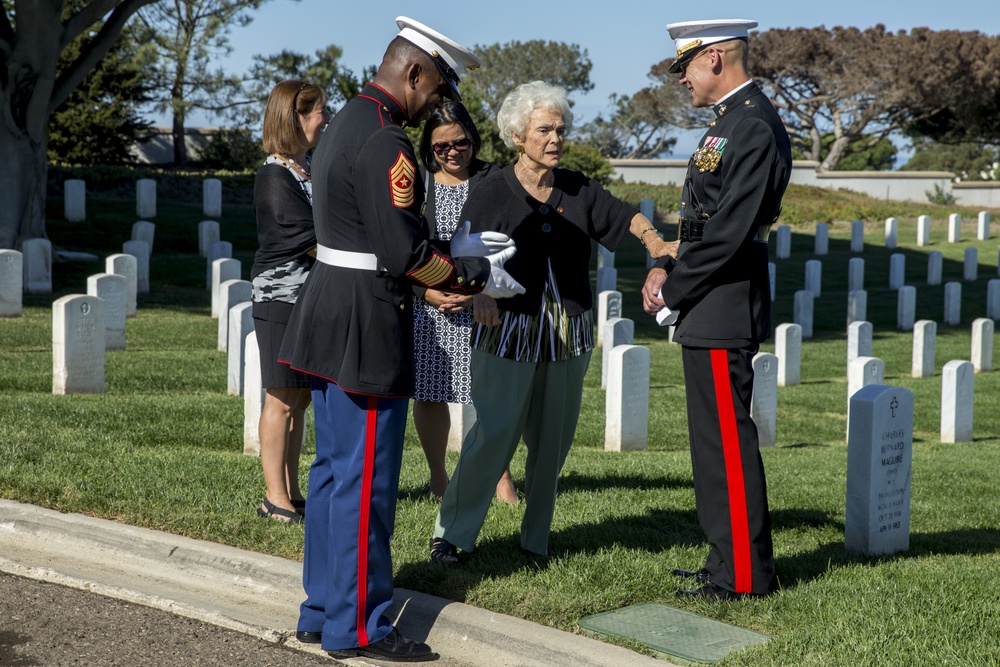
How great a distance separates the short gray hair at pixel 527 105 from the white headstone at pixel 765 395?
4.98 metres

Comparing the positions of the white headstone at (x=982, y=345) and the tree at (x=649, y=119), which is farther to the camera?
the tree at (x=649, y=119)

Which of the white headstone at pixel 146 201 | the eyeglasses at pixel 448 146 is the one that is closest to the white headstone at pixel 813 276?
the white headstone at pixel 146 201

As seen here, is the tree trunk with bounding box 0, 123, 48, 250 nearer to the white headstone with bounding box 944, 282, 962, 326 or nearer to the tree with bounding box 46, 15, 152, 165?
the tree with bounding box 46, 15, 152, 165

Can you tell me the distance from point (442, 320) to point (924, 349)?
10637mm

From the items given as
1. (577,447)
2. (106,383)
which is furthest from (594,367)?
(106,383)

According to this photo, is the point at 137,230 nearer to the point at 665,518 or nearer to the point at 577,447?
the point at 577,447

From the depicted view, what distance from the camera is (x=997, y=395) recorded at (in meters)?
13.0

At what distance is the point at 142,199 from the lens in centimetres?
2314

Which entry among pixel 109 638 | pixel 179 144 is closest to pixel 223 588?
pixel 109 638

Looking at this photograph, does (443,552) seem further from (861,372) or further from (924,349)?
(924,349)

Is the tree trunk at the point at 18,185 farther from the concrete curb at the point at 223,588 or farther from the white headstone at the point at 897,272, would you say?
the white headstone at the point at 897,272

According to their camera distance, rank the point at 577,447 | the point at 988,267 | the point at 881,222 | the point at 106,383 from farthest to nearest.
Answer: the point at 881,222 < the point at 988,267 < the point at 106,383 < the point at 577,447

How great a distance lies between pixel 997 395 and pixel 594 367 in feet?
16.0

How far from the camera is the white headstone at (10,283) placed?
40.8 ft
